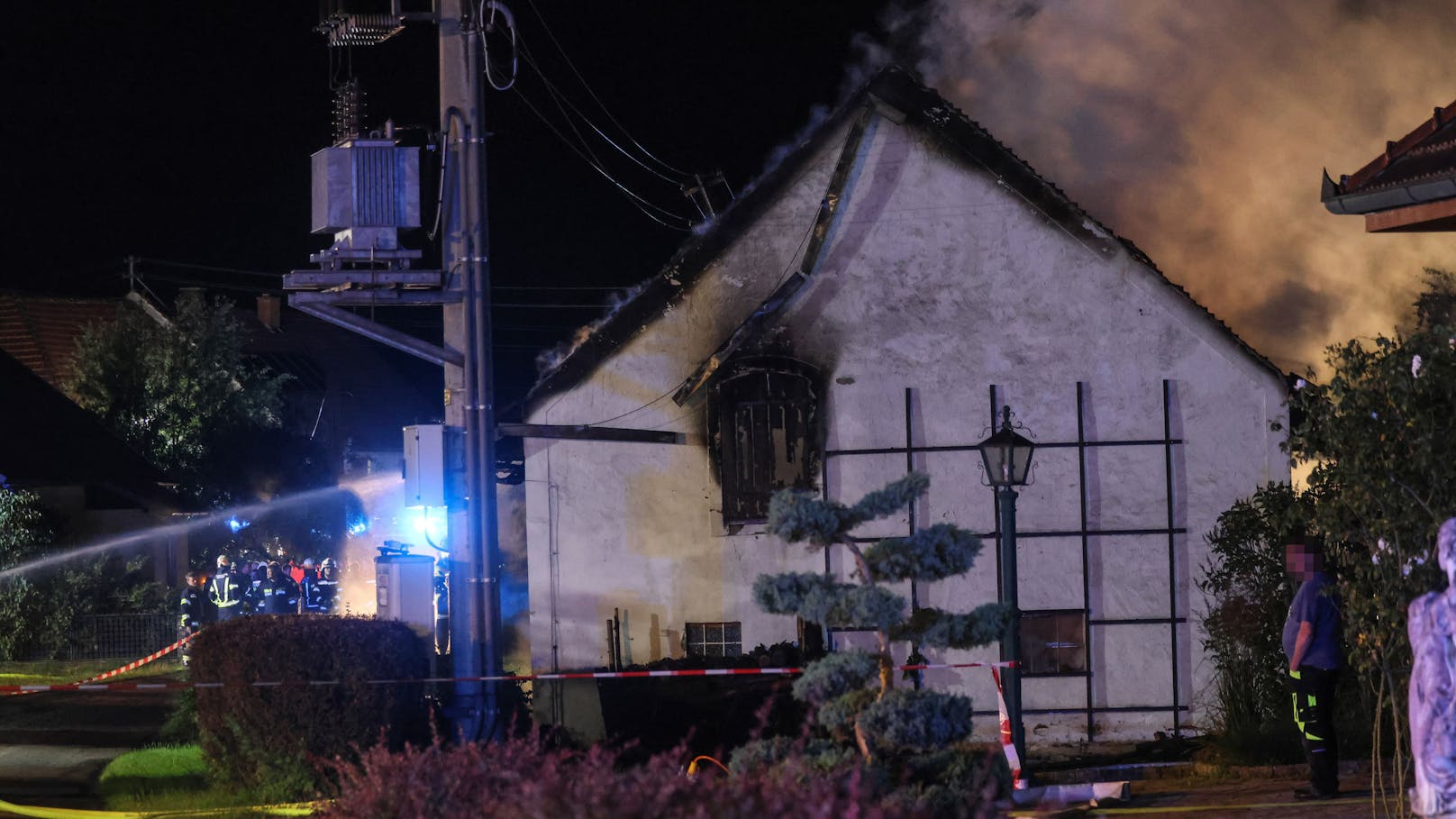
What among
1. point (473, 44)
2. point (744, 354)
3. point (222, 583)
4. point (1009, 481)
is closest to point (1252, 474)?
point (1009, 481)

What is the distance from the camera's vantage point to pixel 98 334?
37.8 metres

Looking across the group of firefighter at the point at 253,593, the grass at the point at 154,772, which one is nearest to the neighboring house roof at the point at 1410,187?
the grass at the point at 154,772

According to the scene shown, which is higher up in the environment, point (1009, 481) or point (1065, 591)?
point (1009, 481)

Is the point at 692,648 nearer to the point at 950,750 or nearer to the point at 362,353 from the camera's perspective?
the point at 950,750

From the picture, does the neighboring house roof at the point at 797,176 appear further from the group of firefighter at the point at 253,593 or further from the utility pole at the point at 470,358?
the group of firefighter at the point at 253,593

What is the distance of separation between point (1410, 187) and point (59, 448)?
29952 millimetres

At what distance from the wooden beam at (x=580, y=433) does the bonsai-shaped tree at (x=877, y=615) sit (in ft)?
26.9

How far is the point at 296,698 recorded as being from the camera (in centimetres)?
1188

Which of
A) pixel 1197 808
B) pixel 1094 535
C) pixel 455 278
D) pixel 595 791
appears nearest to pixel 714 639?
pixel 1094 535

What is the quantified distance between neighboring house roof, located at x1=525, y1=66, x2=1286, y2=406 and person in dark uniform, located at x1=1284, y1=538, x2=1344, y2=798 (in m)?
5.76

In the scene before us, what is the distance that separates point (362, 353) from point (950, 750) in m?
53.4

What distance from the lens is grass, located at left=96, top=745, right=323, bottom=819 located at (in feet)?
39.0

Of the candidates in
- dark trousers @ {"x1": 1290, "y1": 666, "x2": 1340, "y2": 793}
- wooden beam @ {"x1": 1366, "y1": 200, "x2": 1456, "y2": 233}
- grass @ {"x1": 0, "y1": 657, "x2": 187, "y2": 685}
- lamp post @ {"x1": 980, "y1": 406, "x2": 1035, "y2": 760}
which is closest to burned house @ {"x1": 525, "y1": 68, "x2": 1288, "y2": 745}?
lamp post @ {"x1": 980, "y1": 406, "x2": 1035, "y2": 760}

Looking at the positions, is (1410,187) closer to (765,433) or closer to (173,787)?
(765,433)
